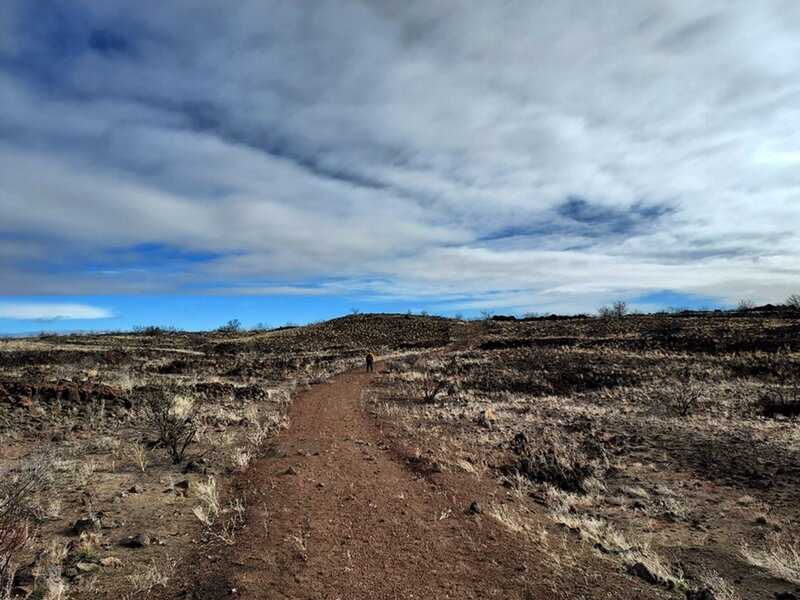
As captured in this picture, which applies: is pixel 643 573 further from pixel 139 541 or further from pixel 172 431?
pixel 172 431

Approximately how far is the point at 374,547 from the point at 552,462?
579 cm

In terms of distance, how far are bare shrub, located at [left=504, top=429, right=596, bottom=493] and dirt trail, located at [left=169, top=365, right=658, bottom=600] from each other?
1.75 meters

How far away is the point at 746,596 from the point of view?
5.42 meters

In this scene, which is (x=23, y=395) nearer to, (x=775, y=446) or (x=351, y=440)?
(x=351, y=440)

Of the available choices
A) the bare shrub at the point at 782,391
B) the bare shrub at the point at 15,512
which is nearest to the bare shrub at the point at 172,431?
the bare shrub at the point at 15,512

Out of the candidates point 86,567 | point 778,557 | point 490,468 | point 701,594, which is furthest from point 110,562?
point 778,557

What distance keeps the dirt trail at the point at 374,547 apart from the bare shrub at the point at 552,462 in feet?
5.74

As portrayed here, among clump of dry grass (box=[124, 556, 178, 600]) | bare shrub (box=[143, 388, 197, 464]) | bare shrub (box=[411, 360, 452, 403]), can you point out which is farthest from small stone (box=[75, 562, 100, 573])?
bare shrub (box=[411, 360, 452, 403])

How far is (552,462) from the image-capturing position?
10.4m

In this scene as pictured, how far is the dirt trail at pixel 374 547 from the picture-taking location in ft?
16.3

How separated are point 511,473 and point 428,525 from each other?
3.81 metres

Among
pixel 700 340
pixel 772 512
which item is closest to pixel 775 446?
pixel 772 512

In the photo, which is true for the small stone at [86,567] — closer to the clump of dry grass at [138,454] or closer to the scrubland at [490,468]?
the scrubland at [490,468]

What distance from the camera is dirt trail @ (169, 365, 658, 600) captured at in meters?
4.96
